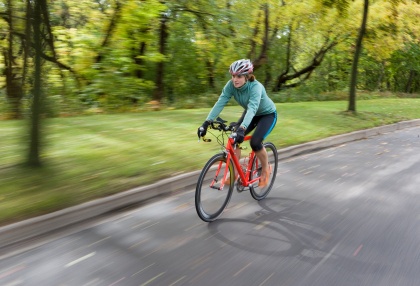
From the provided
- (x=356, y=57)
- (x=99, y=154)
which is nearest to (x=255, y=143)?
(x=99, y=154)

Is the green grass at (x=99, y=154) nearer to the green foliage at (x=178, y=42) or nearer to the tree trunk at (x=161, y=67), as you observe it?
the green foliage at (x=178, y=42)

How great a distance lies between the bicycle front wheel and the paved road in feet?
0.46

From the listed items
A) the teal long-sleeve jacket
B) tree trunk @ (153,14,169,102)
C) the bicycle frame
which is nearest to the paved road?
the bicycle frame

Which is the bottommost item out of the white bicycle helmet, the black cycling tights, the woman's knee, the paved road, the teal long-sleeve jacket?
the paved road

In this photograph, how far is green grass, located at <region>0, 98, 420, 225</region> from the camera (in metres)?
4.77

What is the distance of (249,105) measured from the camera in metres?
4.63

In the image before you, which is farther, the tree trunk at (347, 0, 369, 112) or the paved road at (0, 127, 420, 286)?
the tree trunk at (347, 0, 369, 112)

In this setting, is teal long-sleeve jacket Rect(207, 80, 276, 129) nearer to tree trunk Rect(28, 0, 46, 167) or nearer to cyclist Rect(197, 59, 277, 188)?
cyclist Rect(197, 59, 277, 188)

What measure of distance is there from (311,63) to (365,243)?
2689 cm

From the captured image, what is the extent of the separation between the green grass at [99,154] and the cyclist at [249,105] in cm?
155

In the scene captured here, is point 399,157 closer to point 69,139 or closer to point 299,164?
point 299,164

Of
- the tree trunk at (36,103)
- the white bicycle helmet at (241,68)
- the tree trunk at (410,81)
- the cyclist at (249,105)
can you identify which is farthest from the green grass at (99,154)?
the tree trunk at (410,81)

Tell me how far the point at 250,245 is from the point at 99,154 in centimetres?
377

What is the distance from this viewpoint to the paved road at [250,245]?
3270 millimetres
